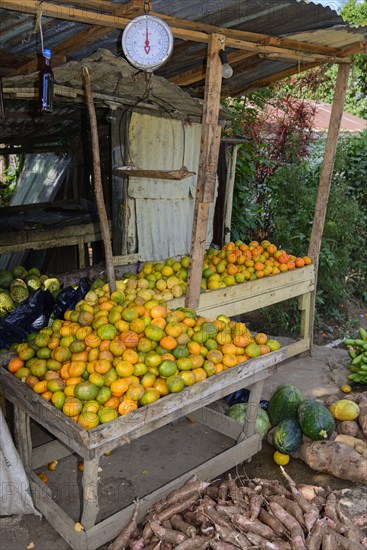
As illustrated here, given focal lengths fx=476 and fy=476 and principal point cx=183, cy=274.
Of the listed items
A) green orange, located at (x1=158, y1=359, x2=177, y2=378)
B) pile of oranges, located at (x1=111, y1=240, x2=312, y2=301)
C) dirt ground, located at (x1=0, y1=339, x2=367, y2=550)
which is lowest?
dirt ground, located at (x1=0, y1=339, x2=367, y2=550)

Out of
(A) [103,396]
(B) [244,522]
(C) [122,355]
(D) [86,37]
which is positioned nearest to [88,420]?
(A) [103,396]

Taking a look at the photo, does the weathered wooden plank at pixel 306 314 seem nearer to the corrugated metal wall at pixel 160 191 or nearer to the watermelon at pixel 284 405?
the corrugated metal wall at pixel 160 191

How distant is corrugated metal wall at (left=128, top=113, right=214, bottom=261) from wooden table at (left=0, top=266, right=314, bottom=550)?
2.52 meters

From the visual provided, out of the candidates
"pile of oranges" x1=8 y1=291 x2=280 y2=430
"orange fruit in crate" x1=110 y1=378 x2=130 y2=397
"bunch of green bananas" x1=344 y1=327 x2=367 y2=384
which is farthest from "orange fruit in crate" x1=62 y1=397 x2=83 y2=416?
"bunch of green bananas" x1=344 y1=327 x2=367 y2=384

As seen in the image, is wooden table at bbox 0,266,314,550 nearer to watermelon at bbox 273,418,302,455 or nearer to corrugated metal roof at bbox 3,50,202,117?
watermelon at bbox 273,418,302,455

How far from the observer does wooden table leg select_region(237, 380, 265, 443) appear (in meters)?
3.64

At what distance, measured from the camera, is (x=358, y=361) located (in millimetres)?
5211

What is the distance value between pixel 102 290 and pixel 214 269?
1429 mm

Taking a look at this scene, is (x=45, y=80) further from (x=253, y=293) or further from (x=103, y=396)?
(x=253, y=293)

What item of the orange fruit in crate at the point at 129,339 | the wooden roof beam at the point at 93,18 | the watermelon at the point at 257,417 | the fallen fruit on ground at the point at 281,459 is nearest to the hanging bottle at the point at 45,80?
the wooden roof beam at the point at 93,18

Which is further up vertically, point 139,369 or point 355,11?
point 355,11

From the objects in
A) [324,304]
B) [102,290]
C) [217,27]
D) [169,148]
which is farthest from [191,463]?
[324,304]

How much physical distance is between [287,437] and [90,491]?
1.78m

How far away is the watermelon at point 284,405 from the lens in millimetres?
4129
